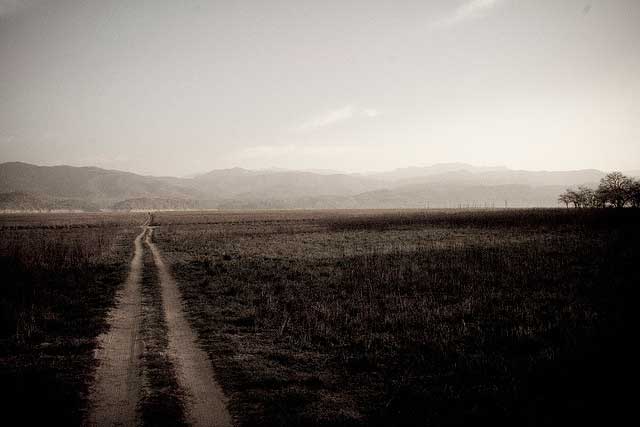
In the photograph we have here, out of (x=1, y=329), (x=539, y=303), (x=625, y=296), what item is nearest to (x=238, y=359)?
(x=1, y=329)

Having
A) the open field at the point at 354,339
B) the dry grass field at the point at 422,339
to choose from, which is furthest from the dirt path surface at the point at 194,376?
the dry grass field at the point at 422,339

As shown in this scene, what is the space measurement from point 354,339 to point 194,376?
403cm

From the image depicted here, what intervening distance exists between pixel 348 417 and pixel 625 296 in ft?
38.2

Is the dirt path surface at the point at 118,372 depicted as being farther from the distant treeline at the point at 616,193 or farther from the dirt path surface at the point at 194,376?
the distant treeline at the point at 616,193

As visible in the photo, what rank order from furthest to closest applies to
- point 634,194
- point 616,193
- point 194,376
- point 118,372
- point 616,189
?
1. point 616,189
2. point 616,193
3. point 634,194
4. point 118,372
5. point 194,376

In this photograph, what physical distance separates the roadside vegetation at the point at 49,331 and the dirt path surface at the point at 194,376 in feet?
5.25

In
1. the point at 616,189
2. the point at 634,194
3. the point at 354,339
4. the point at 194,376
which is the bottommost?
the point at 354,339

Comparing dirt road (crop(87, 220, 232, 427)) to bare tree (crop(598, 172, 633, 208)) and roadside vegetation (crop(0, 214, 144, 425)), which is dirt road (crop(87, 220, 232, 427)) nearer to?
roadside vegetation (crop(0, 214, 144, 425))

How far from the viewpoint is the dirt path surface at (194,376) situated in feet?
17.7

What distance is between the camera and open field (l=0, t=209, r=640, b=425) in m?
5.66

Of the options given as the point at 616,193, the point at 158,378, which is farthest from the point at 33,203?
the point at 616,193

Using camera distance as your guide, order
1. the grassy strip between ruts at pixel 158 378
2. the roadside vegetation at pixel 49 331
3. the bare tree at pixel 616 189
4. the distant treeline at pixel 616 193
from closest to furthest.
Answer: the grassy strip between ruts at pixel 158 378 → the roadside vegetation at pixel 49 331 → the distant treeline at pixel 616 193 → the bare tree at pixel 616 189

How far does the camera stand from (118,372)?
6.97 meters

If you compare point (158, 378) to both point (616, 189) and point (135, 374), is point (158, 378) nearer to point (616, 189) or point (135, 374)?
point (135, 374)
